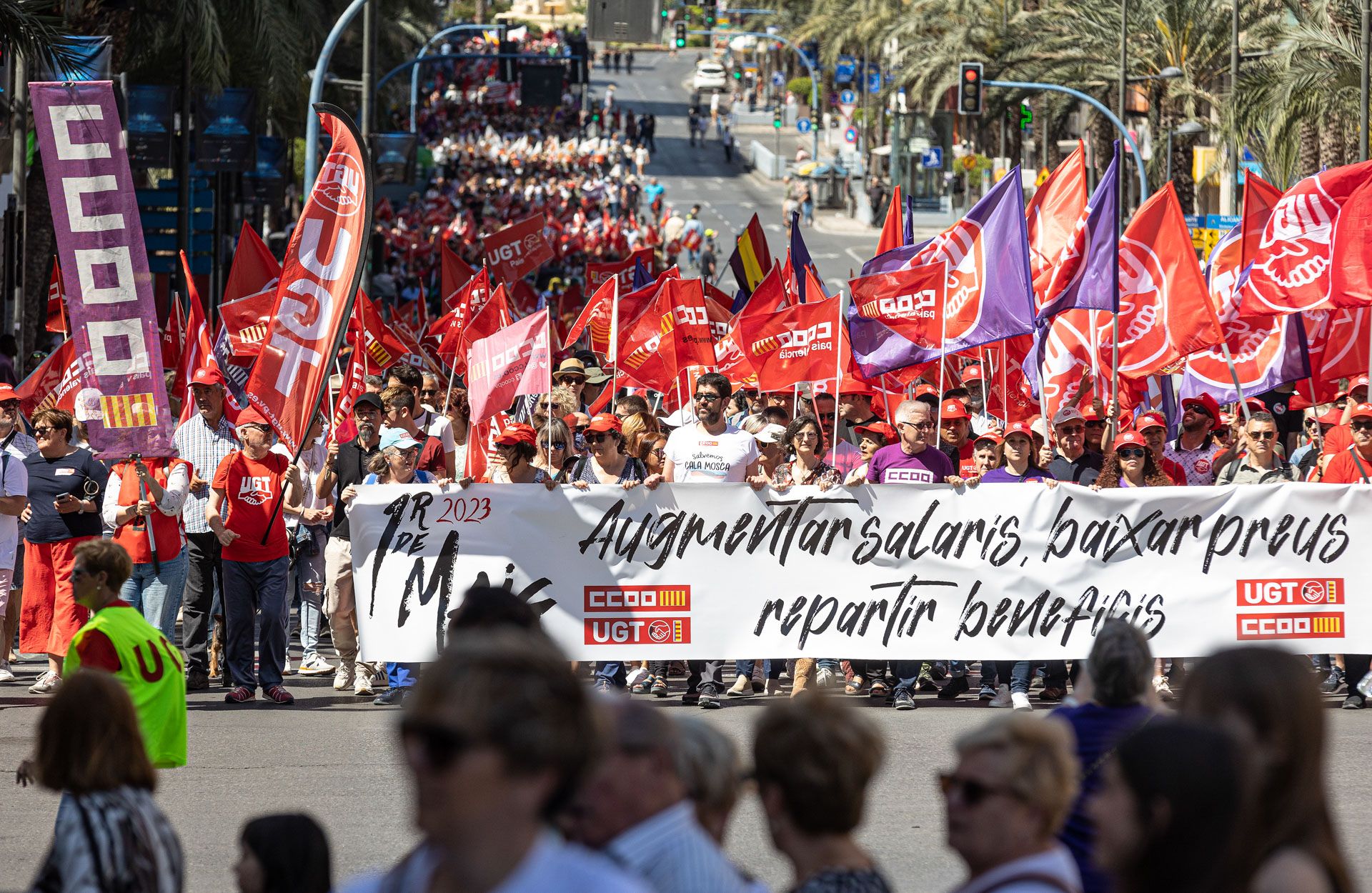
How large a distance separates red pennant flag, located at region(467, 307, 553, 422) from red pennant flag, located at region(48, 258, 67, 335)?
216 inches

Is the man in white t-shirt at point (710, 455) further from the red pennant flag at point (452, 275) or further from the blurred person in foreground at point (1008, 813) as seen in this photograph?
the red pennant flag at point (452, 275)

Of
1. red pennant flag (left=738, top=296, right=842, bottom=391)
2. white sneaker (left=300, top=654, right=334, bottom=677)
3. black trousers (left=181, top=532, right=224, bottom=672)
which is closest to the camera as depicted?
black trousers (left=181, top=532, right=224, bottom=672)

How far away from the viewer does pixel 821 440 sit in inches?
427

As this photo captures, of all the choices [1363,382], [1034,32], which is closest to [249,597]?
[1363,382]

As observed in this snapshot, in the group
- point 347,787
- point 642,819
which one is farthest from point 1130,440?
point 642,819

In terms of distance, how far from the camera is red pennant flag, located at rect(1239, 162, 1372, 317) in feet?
43.6

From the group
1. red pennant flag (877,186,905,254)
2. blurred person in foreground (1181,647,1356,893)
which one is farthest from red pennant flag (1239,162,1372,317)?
blurred person in foreground (1181,647,1356,893)

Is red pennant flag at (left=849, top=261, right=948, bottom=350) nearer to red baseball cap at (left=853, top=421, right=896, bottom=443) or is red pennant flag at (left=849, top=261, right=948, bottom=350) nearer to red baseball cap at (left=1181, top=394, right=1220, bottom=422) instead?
red baseball cap at (left=853, top=421, right=896, bottom=443)

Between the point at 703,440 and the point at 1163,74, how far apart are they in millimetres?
25316

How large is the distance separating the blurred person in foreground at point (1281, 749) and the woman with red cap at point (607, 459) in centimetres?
741

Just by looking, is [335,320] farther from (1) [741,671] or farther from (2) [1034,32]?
(2) [1034,32]

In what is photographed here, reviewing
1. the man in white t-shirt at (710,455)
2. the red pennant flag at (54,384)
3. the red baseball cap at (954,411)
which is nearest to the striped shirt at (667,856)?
the man in white t-shirt at (710,455)

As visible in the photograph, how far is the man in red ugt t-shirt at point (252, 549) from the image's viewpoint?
34.9ft

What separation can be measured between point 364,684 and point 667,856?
305 inches
